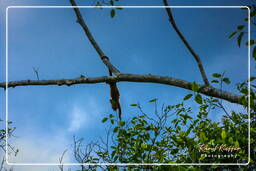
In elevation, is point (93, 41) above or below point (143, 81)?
above

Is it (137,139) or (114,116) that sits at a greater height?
(114,116)

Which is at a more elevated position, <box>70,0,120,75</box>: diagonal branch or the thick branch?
<box>70,0,120,75</box>: diagonal branch

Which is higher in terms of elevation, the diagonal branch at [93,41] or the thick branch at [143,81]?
the diagonal branch at [93,41]

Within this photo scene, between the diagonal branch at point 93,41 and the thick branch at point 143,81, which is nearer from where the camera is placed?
the thick branch at point 143,81

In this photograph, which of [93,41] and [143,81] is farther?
[93,41]

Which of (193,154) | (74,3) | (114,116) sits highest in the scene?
(74,3)

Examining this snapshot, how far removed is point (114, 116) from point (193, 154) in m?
0.58

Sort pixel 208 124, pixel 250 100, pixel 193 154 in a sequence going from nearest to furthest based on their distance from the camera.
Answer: pixel 250 100 < pixel 193 154 < pixel 208 124

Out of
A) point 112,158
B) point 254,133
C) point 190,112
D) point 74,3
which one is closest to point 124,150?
point 112,158

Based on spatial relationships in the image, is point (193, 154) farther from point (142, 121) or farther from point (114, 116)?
point (114, 116)

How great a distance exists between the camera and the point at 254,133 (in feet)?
6.49

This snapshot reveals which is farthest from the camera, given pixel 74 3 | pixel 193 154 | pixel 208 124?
pixel 208 124

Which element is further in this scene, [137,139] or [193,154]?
[137,139]

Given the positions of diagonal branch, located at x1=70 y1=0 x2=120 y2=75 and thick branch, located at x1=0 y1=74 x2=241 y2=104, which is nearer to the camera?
thick branch, located at x1=0 y1=74 x2=241 y2=104
